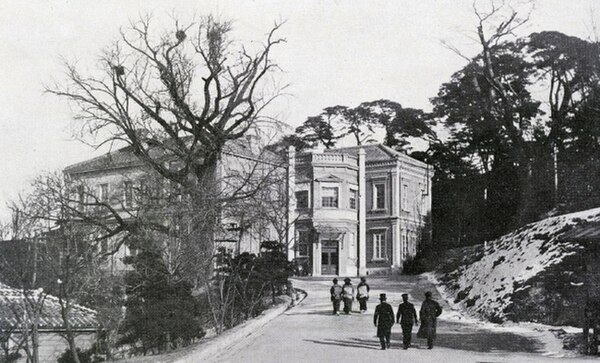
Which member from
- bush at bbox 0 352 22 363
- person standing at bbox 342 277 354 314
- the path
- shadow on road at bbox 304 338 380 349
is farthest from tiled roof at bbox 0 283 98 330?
shadow on road at bbox 304 338 380 349

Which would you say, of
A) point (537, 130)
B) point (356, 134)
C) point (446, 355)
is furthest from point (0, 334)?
point (356, 134)

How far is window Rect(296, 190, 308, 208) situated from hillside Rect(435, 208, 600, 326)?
62.8 ft

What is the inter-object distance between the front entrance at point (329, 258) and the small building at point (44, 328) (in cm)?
1865

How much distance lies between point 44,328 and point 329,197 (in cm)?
2387

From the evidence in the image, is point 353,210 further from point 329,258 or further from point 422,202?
point 422,202

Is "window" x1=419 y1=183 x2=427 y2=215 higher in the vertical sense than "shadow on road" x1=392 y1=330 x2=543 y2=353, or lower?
higher

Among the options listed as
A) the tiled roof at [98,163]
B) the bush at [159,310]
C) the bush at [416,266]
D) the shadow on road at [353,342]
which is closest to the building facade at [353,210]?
the bush at [416,266]

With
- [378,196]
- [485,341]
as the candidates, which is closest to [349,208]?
[378,196]

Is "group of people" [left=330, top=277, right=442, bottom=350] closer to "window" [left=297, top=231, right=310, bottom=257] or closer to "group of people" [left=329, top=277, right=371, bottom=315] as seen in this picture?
"group of people" [left=329, top=277, right=371, bottom=315]

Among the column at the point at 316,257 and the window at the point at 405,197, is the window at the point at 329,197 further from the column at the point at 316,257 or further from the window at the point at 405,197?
the window at the point at 405,197

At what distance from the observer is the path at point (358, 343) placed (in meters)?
14.2

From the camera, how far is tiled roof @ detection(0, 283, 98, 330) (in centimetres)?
3078

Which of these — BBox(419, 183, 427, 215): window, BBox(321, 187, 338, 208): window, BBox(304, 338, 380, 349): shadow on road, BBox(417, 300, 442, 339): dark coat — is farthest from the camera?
BBox(419, 183, 427, 215): window

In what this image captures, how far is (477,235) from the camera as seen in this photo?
159 feet
